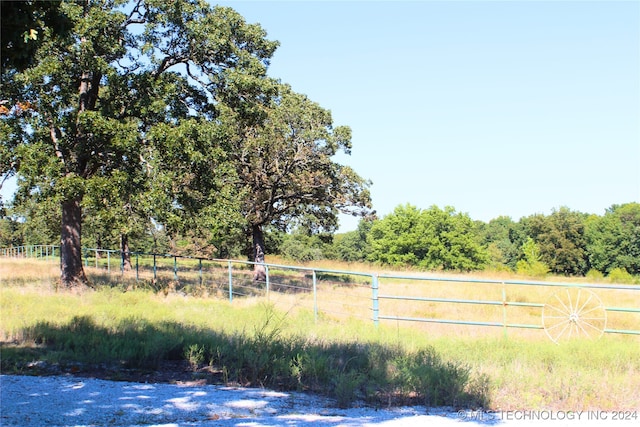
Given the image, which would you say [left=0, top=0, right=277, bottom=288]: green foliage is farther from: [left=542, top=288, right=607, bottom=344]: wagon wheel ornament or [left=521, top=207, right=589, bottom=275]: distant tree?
[left=521, top=207, right=589, bottom=275]: distant tree

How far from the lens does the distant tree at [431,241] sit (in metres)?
88.5

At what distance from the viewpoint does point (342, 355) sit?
9.03m

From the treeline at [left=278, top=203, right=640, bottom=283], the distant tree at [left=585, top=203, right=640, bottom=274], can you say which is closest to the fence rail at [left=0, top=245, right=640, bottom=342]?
the treeline at [left=278, top=203, right=640, bottom=283]

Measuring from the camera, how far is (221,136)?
18922 millimetres

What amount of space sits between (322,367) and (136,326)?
493 centimetres

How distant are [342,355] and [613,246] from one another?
95427 mm

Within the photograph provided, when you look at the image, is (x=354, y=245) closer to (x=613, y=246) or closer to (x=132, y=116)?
(x=613, y=246)

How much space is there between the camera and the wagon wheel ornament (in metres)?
12.0

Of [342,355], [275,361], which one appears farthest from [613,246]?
[275,361]

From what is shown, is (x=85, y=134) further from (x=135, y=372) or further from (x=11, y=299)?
(x=135, y=372)

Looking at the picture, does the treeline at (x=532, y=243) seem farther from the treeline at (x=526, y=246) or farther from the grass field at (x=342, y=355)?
the grass field at (x=342, y=355)

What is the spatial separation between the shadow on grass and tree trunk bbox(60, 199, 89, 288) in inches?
343

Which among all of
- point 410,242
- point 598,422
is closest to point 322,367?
point 598,422

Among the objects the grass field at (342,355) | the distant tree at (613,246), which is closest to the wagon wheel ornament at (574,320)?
the grass field at (342,355)
